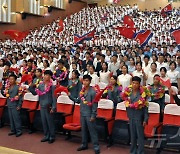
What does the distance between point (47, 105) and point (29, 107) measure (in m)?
0.87

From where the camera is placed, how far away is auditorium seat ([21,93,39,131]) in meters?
7.03

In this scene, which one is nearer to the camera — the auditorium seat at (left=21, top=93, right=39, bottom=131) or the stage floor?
the stage floor

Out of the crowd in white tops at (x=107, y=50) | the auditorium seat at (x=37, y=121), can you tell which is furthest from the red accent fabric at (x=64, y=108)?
the crowd in white tops at (x=107, y=50)

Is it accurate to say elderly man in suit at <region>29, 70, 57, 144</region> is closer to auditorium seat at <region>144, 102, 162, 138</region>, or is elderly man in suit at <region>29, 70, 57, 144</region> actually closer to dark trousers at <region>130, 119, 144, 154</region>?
dark trousers at <region>130, 119, 144, 154</region>

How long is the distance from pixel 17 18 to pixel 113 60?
18.5 metres

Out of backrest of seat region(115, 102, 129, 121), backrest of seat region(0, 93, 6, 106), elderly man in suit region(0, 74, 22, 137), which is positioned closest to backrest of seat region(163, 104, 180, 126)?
backrest of seat region(115, 102, 129, 121)

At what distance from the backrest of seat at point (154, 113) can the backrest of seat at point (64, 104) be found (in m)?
1.70

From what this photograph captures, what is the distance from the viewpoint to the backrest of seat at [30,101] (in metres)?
7.05

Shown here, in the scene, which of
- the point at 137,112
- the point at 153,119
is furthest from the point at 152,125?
the point at 137,112

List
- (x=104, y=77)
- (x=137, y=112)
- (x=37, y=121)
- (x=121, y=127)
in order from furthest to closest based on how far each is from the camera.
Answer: (x=104, y=77) < (x=37, y=121) < (x=121, y=127) < (x=137, y=112)

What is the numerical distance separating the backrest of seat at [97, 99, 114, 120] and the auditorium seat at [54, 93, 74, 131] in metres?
A: 0.67

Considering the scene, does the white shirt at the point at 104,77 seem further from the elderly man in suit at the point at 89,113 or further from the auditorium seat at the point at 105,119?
the elderly man in suit at the point at 89,113

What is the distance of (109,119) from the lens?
6059mm

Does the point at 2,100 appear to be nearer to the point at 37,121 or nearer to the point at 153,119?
the point at 37,121
